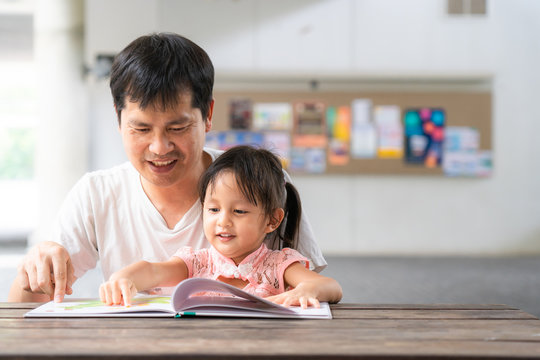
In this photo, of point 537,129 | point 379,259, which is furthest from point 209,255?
point 537,129

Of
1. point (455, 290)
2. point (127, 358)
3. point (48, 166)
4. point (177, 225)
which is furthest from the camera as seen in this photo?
A: point (48, 166)

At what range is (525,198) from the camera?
635 cm

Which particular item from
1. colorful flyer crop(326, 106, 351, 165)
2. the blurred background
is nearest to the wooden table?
the blurred background

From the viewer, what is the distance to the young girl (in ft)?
4.23

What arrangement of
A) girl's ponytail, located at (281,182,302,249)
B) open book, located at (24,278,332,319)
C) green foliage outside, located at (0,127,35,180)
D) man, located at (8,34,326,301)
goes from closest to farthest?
open book, located at (24,278,332,319) < man, located at (8,34,326,301) < girl's ponytail, located at (281,182,302,249) < green foliage outside, located at (0,127,35,180)

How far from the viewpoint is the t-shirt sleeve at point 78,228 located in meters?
1.45

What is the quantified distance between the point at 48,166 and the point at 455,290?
4.21 meters

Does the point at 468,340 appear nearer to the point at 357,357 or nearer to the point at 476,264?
the point at 357,357

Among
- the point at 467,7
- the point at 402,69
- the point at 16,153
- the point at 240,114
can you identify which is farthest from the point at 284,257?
the point at 16,153

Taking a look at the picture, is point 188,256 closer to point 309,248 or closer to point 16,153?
point 309,248

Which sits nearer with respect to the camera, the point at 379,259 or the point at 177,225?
the point at 177,225

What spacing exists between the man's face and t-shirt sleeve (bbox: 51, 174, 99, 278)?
0.70 feet

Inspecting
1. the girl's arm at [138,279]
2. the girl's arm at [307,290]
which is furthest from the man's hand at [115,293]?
the girl's arm at [307,290]

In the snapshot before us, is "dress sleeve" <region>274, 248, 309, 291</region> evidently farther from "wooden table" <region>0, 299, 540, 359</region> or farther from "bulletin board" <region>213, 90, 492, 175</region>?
"bulletin board" <region>213, 90, 492, 175</region>
